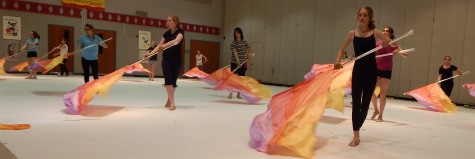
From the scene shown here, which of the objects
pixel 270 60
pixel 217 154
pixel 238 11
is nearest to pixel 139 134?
pixel 217 154

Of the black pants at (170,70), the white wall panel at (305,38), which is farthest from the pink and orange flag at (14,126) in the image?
the white wall panel at (305,38)

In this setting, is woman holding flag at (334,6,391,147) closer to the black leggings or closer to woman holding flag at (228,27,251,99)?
the black leggings

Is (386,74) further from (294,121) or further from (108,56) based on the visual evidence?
(108,56)

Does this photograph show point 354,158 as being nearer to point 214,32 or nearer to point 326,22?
point 326,22

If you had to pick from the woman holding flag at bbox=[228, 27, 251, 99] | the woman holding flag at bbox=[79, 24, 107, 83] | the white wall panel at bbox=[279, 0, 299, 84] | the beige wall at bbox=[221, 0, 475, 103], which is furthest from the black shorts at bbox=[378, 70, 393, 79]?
the white wall panel at bbox=[279, 0, 299, 84]

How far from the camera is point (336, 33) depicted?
13.8 metres

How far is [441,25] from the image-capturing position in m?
10.9

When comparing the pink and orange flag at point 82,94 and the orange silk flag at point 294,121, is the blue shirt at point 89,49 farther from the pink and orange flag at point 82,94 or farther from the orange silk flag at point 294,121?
the orange silk flag at point 294,121

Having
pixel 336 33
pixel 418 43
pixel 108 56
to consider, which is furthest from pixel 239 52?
pixel 108 56

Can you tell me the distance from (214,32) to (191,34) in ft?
4.44

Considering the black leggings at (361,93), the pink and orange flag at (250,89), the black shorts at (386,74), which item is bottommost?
the pink and orange flag at (250,89)

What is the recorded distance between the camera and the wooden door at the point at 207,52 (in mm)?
19109

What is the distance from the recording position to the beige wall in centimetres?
1057

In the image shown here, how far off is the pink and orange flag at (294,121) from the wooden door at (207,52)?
15.8 meters
